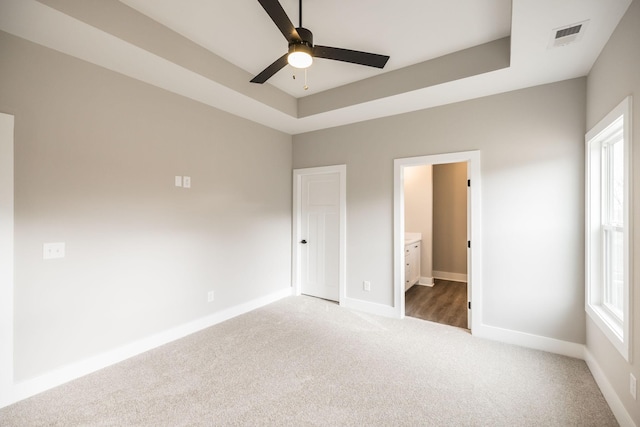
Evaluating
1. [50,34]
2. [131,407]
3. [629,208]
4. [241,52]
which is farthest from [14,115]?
[629,208]

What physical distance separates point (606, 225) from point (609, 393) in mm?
1261

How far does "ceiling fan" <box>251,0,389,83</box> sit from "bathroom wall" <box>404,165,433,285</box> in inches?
132

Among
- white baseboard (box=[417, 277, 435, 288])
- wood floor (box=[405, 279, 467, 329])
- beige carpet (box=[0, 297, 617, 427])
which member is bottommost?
beige carpet (box=[0, 297, 617, 427])

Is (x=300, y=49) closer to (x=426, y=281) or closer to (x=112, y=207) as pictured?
(x=112, y=207)

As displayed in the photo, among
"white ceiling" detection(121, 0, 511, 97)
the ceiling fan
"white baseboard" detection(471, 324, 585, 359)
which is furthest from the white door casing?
"white baseboard" detection(471, 324, 585, 359)

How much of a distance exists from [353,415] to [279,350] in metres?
1.09

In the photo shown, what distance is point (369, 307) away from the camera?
3842 mm

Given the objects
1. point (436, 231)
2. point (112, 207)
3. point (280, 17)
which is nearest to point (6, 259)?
point (112, 207)

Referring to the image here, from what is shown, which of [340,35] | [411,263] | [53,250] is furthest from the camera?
[411,263]

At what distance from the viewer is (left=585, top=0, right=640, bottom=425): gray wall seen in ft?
5.31

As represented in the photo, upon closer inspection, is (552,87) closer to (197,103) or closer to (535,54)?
(535,54)

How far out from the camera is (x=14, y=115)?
2021 mm

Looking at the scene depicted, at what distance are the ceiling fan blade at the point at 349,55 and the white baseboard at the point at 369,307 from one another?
9.44ft

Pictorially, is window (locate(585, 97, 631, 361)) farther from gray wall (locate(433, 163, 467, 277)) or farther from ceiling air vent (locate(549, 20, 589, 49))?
gray wall (locate(433, 163, 467, 277))
